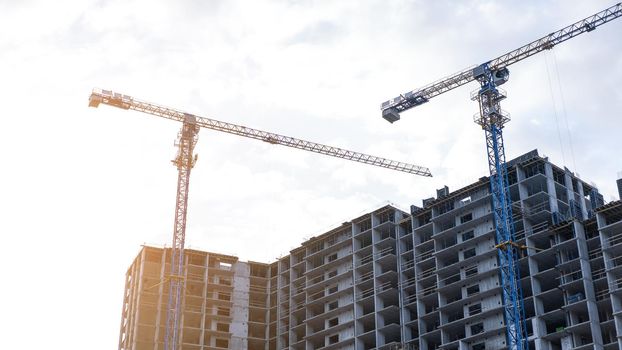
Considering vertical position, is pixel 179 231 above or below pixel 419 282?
above

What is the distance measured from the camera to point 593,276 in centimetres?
12062

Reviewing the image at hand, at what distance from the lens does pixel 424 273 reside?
14262 cm

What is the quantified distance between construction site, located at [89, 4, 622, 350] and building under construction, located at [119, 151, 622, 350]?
241 millimetres

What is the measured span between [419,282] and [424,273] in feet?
6.80

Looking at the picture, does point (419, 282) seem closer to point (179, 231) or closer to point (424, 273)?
point (424, 273)

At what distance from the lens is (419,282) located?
463ft

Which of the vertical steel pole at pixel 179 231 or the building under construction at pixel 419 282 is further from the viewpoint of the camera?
the vertical steel pole at pixel 179 231

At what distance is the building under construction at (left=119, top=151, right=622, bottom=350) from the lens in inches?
4756

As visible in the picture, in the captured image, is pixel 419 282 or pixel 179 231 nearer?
pixel 419 282

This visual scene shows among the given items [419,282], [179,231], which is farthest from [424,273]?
[179,231]

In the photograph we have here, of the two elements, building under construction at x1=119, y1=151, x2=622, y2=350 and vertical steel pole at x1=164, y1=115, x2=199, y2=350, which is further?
A: vertical steel pole at x1=164, y1=115, x2=199, y2=350

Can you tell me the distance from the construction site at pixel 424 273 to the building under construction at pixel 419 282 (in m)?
0.24

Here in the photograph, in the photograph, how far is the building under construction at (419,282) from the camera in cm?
12081

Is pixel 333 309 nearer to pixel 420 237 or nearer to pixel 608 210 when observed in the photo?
pixel 420 237
